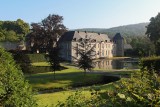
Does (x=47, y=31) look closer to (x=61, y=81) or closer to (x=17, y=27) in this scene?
(x=61, y=81)

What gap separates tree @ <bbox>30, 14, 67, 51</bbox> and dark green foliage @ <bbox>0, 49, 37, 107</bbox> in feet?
208

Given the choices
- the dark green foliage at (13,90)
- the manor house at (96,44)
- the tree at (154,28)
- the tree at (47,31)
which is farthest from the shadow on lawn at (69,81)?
the tree at (47,31)

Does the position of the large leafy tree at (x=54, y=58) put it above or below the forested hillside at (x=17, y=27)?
below

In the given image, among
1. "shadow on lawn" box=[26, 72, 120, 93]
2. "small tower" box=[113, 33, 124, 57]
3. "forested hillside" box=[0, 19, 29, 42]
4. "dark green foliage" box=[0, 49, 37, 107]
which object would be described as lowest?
"shadow on lawn" box=[26, 72, 120, 93]

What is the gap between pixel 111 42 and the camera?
102 m

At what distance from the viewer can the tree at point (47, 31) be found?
73.4 meters

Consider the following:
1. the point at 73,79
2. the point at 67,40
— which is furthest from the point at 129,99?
the point at 67,40

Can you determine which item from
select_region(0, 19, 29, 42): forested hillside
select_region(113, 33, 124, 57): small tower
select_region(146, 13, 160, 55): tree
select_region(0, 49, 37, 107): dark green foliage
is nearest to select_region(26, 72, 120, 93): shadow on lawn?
select_region(0, 49, 37, 107): dark green foliage

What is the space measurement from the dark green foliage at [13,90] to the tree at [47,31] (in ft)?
208

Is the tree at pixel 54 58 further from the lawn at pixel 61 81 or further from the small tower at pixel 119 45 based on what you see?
the small tower at pixel 119 45

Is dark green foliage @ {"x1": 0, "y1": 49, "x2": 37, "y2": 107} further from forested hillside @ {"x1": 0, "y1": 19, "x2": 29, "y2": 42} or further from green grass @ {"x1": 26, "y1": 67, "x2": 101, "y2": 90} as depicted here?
forested hillside @ {"x1": 0, "y1": 19, "x2": 29, "y2": 42}

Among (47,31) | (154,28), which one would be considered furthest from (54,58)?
(47,31)

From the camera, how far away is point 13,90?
31.1 ft

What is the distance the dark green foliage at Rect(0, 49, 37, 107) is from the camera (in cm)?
919
